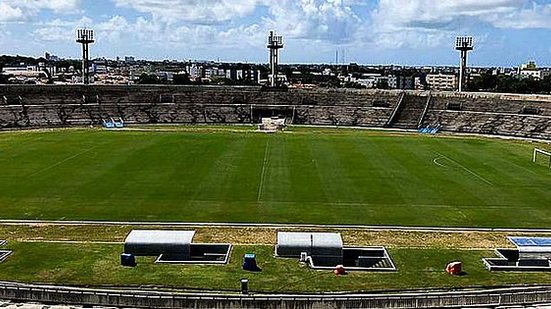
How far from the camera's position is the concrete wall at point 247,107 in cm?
8106

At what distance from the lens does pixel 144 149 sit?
192 ft

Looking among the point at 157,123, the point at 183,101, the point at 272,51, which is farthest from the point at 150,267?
the point at 272,51

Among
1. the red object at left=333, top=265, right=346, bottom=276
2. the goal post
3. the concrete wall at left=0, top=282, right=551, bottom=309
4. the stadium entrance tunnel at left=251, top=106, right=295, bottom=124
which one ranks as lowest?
the red object at left=333, top=265, right=346, bottom=276

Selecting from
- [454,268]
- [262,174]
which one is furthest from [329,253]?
[262,174]

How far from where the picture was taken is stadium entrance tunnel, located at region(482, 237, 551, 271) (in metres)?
26.2

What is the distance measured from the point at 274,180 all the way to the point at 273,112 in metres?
48.7

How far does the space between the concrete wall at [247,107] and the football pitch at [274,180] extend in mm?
13830

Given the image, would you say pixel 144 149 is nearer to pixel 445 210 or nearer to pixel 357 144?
pixel 357 144

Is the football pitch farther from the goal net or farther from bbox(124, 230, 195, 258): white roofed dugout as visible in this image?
the goal net

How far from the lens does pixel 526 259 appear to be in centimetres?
2650

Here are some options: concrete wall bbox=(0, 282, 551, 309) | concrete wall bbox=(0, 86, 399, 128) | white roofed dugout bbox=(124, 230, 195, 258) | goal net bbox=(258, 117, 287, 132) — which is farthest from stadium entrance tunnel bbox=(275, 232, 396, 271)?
concrete wall bbox=(0, 86, 399, 128)

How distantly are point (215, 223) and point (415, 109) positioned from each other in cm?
6191

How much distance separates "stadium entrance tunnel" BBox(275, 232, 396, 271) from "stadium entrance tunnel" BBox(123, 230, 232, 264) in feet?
8.78

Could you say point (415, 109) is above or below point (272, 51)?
below
